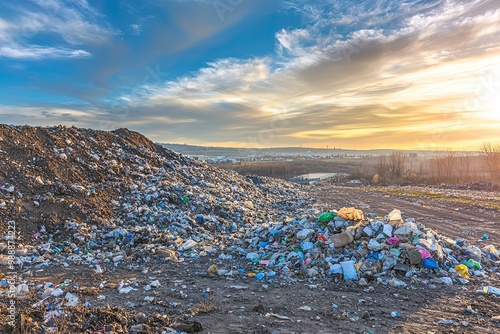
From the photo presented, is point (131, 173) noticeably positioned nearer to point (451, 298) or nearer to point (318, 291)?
point (318, 291)

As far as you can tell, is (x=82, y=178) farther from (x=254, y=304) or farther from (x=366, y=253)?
(x=366, y=253)

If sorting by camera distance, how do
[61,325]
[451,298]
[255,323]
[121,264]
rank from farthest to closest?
[121,264]
[451,298]
[255,323]
[61,325]

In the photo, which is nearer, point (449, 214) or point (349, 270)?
A: point (349, 270)

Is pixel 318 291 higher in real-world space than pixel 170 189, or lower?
lower

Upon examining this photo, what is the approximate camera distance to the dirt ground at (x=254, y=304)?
3.67 meters

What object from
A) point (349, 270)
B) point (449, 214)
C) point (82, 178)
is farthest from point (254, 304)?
point (449, 214)

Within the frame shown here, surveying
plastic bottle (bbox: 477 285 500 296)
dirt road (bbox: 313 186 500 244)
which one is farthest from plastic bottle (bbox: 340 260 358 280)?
dirt road (bbox: 313 186 500 244)

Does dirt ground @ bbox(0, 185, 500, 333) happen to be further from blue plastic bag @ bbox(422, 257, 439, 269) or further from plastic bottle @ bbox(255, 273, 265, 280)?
blue plastic bag @ bbox(422, 257, 439, 269)

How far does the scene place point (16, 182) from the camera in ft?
27.6

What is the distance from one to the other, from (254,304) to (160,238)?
368 cm

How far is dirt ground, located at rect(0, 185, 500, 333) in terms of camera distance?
367 centimetres

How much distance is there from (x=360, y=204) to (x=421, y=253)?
10.0m

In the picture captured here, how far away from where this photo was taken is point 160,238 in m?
7.42

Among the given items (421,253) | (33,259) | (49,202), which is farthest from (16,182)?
(421,253)
